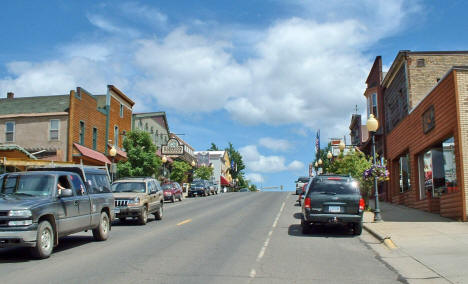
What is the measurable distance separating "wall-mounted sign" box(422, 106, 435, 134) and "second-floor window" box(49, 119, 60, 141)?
24.6 meters

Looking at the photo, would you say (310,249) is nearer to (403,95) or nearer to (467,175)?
(467,175)

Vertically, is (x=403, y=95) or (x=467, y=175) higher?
(x=403, y=95)

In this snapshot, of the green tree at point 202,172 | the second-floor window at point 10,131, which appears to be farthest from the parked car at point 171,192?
the green tree at point 202,172

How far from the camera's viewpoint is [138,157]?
127 ft

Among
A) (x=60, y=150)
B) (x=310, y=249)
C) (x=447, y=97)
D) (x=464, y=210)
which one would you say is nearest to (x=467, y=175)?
(x=464, y=210)

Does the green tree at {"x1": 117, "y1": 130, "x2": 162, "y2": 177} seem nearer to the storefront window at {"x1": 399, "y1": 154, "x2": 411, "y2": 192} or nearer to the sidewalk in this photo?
the storefront window at {"x1": 399, "y1": 154, "x2": 411, "y2": 192}

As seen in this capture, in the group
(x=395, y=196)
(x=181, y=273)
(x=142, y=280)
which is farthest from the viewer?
(x=395, y=196)

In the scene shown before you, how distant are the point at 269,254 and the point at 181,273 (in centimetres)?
301

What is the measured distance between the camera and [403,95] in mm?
27438

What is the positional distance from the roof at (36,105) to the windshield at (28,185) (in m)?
25.1

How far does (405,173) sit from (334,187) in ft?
46.3

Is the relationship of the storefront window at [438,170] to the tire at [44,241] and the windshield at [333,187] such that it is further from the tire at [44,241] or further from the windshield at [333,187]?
the tire at [44,241]

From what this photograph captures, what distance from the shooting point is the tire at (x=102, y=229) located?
44.4 ft

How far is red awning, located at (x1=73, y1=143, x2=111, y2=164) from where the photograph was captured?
35.0 meters
